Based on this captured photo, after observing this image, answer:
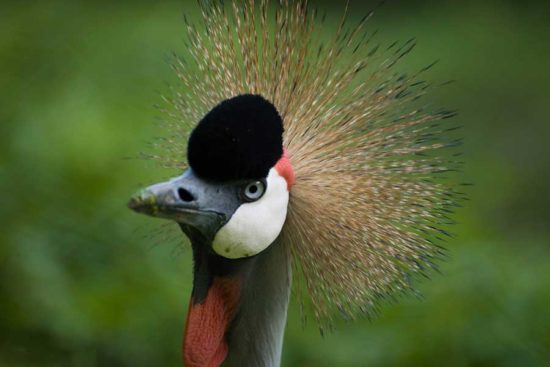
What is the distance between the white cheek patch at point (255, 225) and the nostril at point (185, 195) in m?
0.07

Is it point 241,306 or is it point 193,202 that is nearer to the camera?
point 193,202

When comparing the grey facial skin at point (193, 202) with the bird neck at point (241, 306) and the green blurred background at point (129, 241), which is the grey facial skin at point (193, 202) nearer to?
the bird neck at point (241, 306)

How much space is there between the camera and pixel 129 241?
2.67 meters

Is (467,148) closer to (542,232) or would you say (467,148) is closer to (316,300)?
(542,232)

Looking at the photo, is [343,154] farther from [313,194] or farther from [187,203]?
[187,203]

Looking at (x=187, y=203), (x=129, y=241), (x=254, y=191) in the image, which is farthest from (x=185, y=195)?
(x=129, y=241)

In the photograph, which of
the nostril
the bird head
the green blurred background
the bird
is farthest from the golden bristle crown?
the green blurred background

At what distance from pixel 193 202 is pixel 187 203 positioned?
11mm

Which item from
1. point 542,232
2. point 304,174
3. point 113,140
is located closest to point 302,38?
point 304,174

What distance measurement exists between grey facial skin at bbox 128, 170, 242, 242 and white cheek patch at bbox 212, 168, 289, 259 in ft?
0.05

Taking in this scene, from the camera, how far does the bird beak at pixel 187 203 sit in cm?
127

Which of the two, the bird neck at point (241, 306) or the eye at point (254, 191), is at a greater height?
the eye at point (254, 191)

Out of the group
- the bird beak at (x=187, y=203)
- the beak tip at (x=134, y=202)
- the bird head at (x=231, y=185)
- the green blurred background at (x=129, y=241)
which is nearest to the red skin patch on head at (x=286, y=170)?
the bird head at (x=231, y=185)

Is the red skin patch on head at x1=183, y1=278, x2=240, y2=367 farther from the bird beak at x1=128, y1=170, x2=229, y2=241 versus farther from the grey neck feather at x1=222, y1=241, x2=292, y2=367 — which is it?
the bird beak at x1=128, y1=170, x2=229, y2=241
